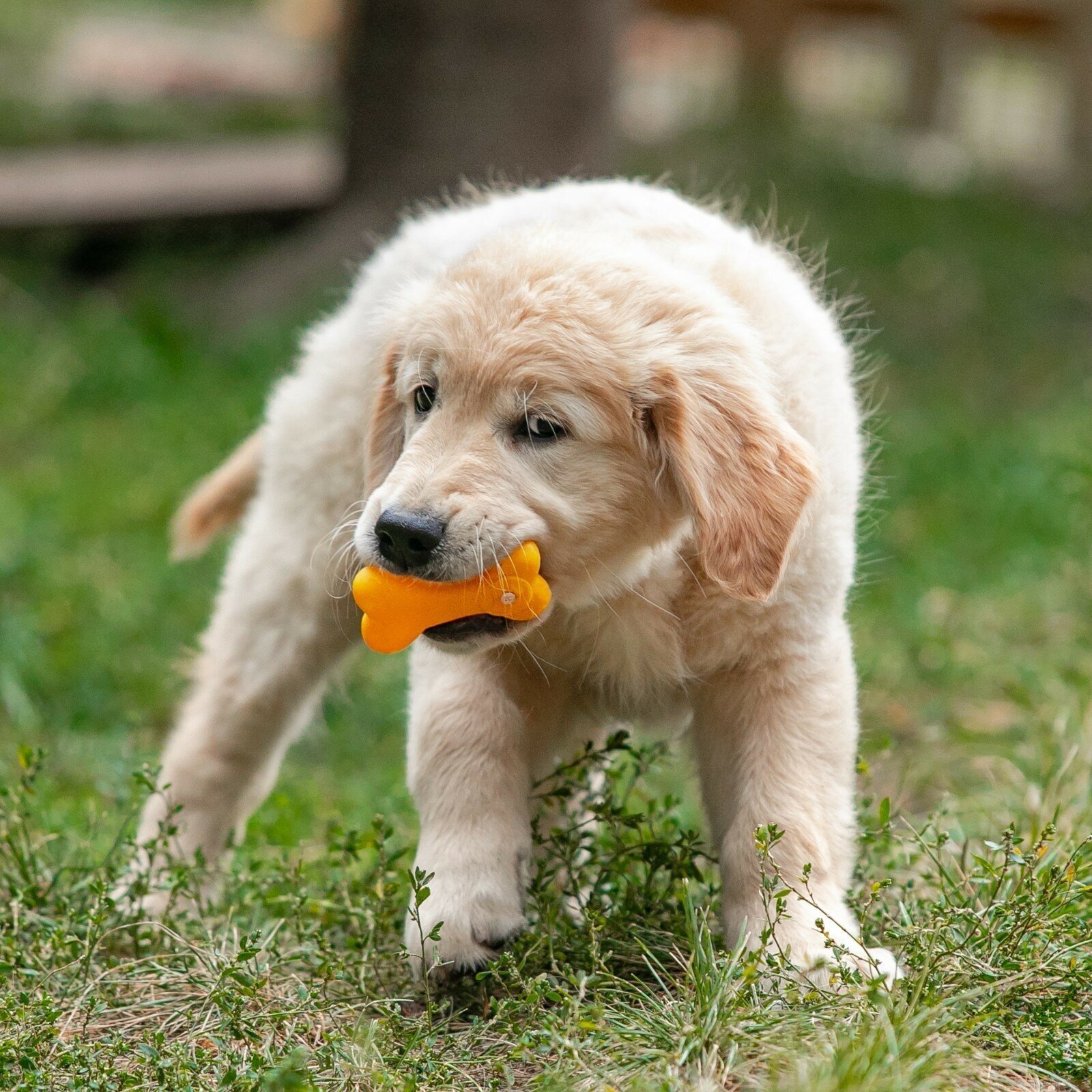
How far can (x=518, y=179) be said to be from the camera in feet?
27.7

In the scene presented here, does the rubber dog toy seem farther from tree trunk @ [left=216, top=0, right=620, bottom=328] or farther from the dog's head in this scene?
tree trunk @ [left=216, top=0, right=620, bottom=328]

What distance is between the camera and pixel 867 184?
42.2 ft

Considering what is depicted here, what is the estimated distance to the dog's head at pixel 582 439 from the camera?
2.88 meters

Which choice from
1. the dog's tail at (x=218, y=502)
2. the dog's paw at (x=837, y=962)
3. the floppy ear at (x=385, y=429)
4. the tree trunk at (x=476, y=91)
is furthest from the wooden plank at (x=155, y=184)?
the dog's paw at (x=837, y=962)

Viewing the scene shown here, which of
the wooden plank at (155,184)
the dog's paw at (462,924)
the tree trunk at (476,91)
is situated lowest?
the wooden plank at (155,184)

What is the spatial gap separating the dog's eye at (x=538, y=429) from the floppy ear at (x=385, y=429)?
396 mm

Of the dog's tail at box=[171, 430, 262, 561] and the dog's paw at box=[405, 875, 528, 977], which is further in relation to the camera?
the dog's tail at box=[171, 430, 262, 561]

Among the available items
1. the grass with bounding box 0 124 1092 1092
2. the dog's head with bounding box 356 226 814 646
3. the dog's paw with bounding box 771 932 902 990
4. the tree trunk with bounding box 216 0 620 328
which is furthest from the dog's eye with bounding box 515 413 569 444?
the tree trunk with bounding box 216 0 620 328

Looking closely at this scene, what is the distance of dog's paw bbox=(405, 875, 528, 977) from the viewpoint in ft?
9.79

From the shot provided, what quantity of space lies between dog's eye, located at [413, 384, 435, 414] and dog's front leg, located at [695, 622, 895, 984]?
82 centimetres

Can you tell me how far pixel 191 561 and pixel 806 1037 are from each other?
4.53 metres

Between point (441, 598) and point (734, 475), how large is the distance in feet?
1.96

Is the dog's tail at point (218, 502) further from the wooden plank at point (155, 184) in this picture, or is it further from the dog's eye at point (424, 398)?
the wooden plank at point (155, 184)

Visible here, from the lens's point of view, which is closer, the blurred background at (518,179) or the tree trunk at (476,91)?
the blurred background at (518,179)
